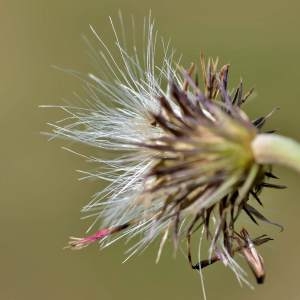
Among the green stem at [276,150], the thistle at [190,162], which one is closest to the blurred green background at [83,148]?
the thistle at [190,162]

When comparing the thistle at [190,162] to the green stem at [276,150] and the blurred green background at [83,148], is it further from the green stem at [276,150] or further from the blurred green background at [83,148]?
the blurred green background at [83,148]

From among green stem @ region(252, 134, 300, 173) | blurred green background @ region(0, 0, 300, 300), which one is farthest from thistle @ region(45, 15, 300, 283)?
blurred green background @ region(0, 0, 300, 300)

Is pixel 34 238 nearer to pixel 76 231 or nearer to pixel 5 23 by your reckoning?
pixel 76 231

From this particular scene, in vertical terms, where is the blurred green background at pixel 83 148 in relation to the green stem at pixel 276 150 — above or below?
above

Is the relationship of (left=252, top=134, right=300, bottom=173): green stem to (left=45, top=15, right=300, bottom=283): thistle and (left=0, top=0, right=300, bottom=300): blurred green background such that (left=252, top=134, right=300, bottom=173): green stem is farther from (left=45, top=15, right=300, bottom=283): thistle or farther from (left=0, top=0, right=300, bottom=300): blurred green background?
(left=0, top=0, right=300, bottom=300): blurred green background

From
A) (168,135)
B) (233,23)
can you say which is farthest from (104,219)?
(233,23)

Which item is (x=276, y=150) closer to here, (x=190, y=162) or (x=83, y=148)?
(x=190, y=162)

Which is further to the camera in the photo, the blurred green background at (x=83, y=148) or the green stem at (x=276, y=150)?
the blurred green background at (x=83, y=148)
